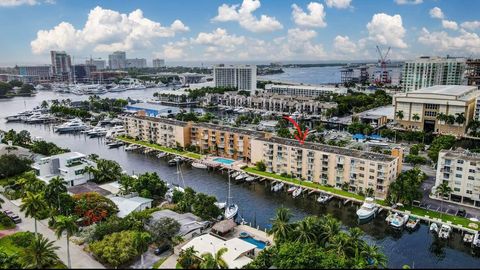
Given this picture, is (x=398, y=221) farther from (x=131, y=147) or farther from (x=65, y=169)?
(x=131, y=147)

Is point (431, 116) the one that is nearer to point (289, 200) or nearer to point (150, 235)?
point (289, 200)

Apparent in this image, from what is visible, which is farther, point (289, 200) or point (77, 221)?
point (289, 200)

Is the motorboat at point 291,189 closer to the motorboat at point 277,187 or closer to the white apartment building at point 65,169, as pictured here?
the motorboat at point 277,187

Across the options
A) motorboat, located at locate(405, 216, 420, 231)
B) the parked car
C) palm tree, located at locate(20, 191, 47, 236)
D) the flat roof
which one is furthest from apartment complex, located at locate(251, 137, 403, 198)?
palm tree, located at locate(20, 191, 47, 236)

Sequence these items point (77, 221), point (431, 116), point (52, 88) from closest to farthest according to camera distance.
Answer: point (77, 221), point (431, 116), point (52, 88)

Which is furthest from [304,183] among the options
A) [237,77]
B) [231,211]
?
[237,77]

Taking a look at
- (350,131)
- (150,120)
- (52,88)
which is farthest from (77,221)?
(52,88)

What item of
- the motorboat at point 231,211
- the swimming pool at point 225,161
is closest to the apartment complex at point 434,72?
the swimming pool at point 225,161
